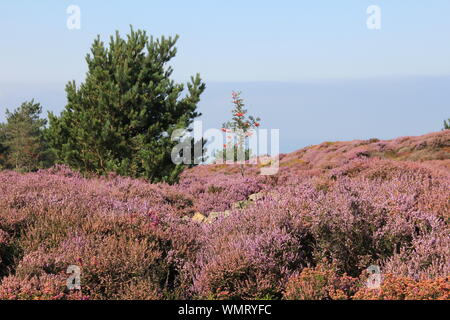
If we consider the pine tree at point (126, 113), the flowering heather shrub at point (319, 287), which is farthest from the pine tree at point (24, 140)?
the flowering heather shrub at point (319, 287)

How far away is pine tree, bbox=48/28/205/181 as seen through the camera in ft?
48.6

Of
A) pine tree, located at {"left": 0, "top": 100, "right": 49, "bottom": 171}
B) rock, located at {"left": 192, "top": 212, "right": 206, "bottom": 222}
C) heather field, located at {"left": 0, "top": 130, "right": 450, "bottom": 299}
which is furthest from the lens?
pine tree, located at {"left": 0, "top": 100, "right": 49, "bottom": 171}

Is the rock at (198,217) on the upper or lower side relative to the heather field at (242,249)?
lower

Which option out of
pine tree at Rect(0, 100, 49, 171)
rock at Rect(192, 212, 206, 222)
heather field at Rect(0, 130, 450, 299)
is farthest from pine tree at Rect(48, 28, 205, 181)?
pine tree at Rect(0, 100, 49, 171)

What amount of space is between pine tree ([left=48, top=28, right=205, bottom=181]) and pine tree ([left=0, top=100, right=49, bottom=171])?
2376cm

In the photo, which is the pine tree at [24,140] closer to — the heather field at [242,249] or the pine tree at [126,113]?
the pine tree at [126,113]

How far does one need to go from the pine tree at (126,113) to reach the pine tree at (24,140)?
78.0 ft

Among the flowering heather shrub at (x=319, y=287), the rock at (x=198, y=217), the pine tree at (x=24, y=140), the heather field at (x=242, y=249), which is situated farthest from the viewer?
the pine tree at (x=24, y=140)

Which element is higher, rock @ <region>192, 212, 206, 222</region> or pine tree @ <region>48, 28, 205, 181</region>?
pine tree @ <region>48, 28, 205, 181</region>

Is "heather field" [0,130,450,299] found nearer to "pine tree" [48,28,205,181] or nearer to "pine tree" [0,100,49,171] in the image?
"pine tree" [48,28,205,181]

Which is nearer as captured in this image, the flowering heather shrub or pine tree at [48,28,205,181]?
the flowering heather shrub

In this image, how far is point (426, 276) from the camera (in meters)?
4.33

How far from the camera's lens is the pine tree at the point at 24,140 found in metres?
40.7
